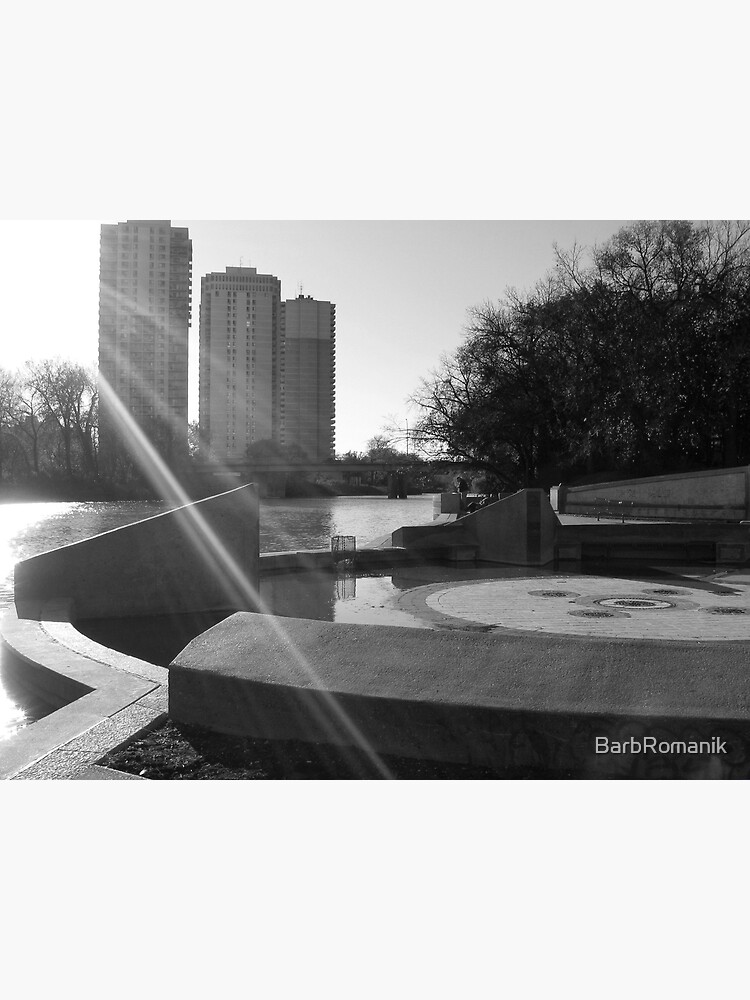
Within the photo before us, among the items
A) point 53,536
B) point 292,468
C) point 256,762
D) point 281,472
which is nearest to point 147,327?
point 281,472

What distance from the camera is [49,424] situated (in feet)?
214

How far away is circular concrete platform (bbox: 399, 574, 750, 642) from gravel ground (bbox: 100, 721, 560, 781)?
4.41m

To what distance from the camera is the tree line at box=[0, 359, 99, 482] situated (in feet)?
207

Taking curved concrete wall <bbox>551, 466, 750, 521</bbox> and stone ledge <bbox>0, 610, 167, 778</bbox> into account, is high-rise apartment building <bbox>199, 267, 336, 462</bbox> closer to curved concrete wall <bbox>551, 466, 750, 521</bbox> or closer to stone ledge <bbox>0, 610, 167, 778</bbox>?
curved concrete wall <bbox>551, 466, 750, 521</bbox>

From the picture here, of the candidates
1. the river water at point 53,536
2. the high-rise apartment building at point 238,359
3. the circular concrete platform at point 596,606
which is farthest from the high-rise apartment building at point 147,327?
the circular concrete platform at point 596,606

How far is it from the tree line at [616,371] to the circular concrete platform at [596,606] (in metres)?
21.0

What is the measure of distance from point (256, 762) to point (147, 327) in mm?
88538

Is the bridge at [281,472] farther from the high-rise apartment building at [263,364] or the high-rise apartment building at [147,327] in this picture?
the high-rise apartment building at [263,364]

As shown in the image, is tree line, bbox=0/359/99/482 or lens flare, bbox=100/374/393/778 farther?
tree line, bbox=0/359/99/482

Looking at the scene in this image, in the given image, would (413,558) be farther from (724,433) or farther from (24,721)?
(724,433)

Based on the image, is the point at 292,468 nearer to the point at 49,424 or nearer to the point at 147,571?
the point at 49,424

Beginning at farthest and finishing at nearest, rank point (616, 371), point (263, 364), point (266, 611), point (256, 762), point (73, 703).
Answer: point (263, 364), point (616, 371), point (266, 611), point (73, 703), point (256, 762)

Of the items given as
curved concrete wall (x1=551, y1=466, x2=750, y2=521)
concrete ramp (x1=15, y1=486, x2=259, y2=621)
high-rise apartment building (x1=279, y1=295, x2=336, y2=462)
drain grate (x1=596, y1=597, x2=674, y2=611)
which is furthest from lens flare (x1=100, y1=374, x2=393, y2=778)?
high-rise apartment building (x1=279, y1=295, x2=336, y2=462)

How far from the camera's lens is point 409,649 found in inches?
171
